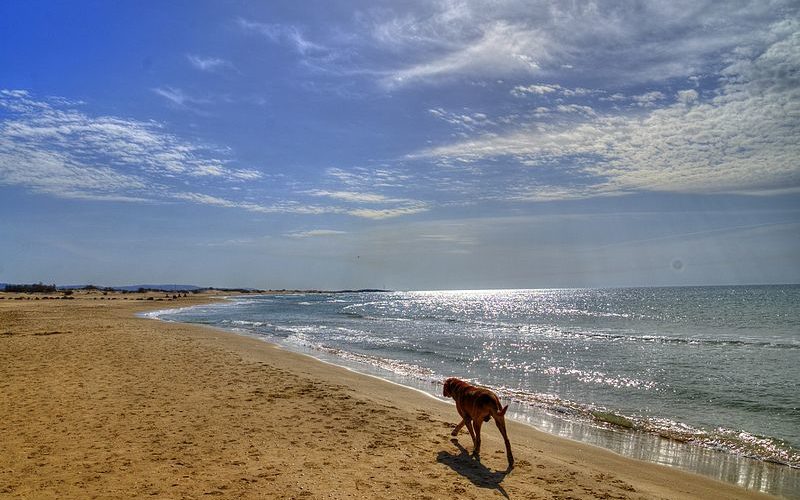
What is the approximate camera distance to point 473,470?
24.7 feet

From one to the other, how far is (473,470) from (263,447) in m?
3.47

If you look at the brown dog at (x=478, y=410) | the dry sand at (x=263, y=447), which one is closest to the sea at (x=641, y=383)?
the dry sand at (x=263, y=447)

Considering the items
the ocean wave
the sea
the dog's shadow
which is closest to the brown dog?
the dog's shadow

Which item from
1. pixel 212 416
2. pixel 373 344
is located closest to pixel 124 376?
pixel 212 416

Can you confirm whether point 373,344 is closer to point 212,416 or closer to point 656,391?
point 656,391

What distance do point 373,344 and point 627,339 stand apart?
17570 millimetres

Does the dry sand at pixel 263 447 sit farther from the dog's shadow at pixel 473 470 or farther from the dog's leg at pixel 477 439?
the dog's leg at pixel 477 439

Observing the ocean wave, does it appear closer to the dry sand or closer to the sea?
the sea

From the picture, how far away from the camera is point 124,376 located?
13344mm

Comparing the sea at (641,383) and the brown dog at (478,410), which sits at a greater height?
the brown dog at (478,410)

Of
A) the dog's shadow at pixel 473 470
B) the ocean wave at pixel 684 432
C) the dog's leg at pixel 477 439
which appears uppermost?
the dog's leg at pixel 477 439

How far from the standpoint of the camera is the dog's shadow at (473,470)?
7.03 m

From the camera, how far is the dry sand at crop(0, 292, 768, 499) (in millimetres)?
6383

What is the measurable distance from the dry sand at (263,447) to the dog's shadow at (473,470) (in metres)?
0.04
